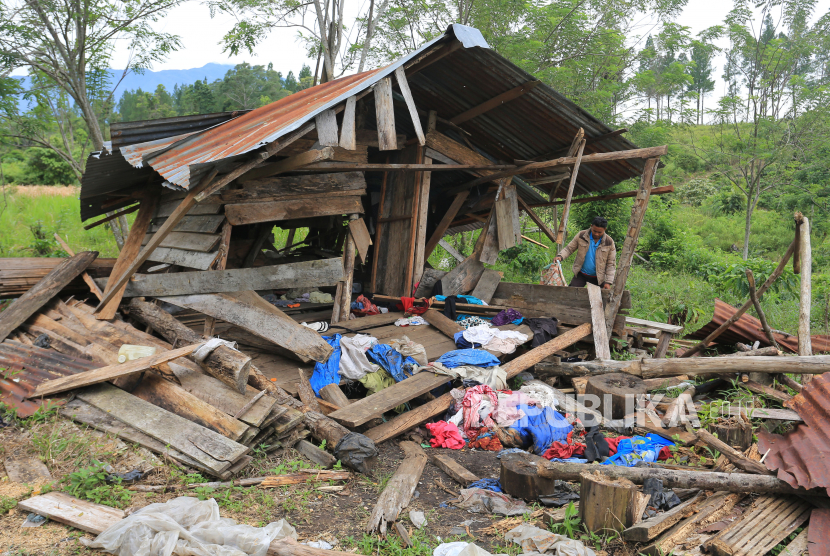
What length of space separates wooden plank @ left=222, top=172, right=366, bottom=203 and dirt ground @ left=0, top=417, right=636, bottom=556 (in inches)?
133

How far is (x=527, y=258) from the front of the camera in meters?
14.7

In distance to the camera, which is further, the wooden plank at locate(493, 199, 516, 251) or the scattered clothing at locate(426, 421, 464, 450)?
the wooden plank at locate(493, 199, 516, 251)

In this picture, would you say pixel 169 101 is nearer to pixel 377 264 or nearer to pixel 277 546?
pixel 377 264

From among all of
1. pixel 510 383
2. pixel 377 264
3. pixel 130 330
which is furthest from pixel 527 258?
pixel 130 330


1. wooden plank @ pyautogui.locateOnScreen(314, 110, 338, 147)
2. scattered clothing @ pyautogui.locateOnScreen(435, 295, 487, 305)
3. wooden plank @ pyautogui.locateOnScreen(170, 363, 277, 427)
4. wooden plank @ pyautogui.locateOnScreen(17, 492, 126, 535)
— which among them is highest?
wooden plank @ pyautogui.locateOnScreen(314, 110, 338, 147)

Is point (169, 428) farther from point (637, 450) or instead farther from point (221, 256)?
point (637, 450)

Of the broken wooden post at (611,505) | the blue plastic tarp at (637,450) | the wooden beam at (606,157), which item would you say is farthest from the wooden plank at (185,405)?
the wooden beam at (606,157)

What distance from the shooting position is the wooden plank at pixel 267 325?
630 cm

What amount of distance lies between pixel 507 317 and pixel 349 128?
3821mm

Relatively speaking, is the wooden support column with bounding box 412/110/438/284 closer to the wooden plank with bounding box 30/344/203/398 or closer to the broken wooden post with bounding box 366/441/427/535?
the broken wooden post with bounding box 366/441/427/535

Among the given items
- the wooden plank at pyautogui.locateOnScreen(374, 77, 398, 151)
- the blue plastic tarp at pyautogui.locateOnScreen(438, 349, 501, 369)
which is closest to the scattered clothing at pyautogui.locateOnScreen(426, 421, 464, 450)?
the blue plastic tarp at pyautogui.locateOnScreen(438, 349, 501, 369)

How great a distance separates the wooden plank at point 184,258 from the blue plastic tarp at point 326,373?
200 cm

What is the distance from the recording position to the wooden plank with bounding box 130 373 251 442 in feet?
14.7

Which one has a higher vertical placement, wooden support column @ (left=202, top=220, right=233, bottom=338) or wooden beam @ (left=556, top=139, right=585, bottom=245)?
wooden beam @ (left=556, top=139, right=585, bottom=245)
